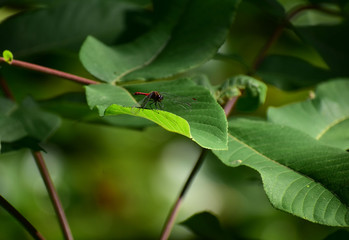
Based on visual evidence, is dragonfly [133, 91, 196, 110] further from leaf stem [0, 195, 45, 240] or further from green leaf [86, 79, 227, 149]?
leaf stem [0, 195, 45, 240]

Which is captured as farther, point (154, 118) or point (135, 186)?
point (135, 186)

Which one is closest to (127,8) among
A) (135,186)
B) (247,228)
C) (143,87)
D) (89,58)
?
(89,58)

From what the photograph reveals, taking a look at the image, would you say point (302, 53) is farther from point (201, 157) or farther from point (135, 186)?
point (201, 157)

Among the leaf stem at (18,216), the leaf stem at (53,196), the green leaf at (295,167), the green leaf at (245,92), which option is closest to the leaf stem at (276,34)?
the green leaf at (245,92)

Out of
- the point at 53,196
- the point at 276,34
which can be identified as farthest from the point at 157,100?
the point at 276,34

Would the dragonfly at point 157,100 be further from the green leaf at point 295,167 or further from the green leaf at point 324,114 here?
the green leaf at point 324,114

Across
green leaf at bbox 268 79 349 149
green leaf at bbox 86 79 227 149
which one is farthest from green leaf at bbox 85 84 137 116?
green leaf at bbox 268 79 349 149

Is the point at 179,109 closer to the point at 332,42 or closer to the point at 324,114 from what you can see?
the point at 324,114
